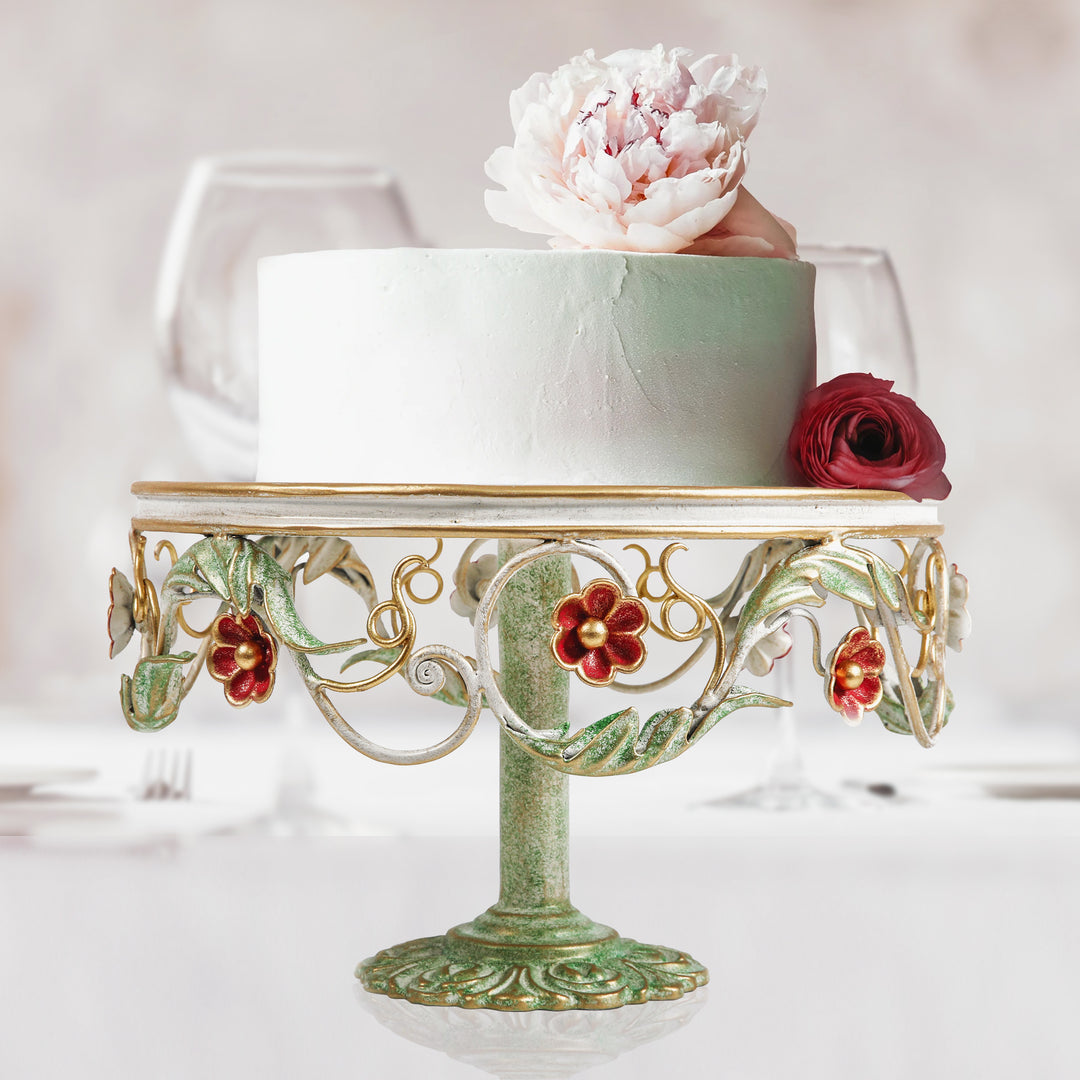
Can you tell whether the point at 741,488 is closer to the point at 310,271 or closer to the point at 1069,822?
the point at 310,271

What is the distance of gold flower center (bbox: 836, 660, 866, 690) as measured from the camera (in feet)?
3.16

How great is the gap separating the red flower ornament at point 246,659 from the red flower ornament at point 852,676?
26 cm

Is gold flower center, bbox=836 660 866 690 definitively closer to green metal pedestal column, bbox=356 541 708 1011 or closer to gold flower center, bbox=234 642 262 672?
green metal pedestal column, bbox=356 541 708 1011

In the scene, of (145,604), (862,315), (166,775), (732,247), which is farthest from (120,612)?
(166,775)

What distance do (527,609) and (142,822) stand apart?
61 cm

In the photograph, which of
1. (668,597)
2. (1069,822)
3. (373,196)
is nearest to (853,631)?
(668,597)

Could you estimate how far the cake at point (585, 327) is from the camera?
94 centimetres

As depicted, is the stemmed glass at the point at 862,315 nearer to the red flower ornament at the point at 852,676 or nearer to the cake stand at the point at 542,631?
the cake stand at the point at 542,631

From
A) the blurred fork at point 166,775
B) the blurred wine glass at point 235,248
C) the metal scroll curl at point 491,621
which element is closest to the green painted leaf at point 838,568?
the metal scroll curl at point 491,621

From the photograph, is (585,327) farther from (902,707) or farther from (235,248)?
(235,248)

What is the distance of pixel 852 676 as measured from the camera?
96 cm

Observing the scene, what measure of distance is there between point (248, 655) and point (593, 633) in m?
0.17

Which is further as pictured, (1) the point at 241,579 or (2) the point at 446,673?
(2) the point at 446,673

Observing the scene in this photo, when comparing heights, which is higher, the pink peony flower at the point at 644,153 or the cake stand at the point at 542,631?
the pink peony flower at the point at 644,153
